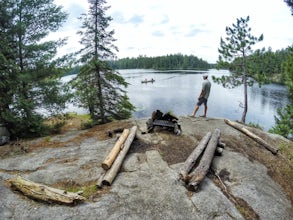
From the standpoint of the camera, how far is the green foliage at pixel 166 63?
111188 mm

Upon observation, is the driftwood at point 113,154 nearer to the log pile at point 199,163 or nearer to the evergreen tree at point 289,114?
the log pile at point 199,163

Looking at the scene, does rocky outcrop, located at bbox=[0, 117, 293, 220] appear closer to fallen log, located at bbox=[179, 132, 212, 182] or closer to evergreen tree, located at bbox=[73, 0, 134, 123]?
fallen log, located at bbox=[179, 132, 212, 182]

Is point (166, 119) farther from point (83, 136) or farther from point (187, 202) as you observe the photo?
point (187, 202)

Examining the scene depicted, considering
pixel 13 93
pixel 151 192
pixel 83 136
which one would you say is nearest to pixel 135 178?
pixel 151 192

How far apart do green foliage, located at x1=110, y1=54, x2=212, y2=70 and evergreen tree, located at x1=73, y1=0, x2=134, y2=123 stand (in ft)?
329

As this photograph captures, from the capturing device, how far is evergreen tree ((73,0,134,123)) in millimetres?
10875

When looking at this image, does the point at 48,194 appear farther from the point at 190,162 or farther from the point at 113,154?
the point at 190,162

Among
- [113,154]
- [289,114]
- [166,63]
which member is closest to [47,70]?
[113,154]

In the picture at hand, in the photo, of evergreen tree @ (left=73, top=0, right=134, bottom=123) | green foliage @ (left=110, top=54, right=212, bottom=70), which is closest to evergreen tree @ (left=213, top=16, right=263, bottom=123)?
evergreen tree @ (left=73, top=0, right=134, bottom=123)

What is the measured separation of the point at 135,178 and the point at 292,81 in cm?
1273

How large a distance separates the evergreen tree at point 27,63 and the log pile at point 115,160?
13.8ft

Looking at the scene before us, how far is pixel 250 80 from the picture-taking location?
16.8 meters

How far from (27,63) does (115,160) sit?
6.46 meters

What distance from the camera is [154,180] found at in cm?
511
